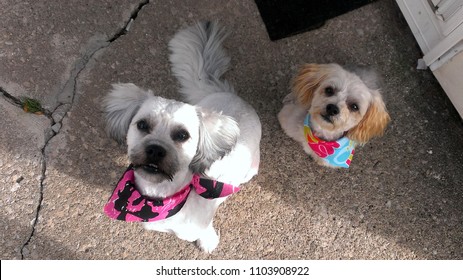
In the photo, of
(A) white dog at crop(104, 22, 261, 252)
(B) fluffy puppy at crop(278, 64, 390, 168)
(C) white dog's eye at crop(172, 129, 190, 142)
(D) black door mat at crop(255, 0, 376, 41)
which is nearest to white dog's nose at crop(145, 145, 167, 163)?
(A) white dog at crop(104, 22, 261, 252)

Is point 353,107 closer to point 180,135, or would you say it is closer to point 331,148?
point 331,148

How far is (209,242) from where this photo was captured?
11.5ft

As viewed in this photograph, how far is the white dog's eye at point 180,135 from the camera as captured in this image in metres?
2.38

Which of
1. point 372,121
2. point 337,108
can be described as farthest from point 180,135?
point 372,121

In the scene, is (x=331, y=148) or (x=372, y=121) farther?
(x=331, y=148)

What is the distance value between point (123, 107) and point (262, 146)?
5.08 feet

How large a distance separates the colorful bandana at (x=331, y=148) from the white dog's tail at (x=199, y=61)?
0.73m

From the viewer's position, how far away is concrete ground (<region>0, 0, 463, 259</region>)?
3.57 meters

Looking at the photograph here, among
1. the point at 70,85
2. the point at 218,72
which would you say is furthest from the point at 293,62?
the point at 70,85

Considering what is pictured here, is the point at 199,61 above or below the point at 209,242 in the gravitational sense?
above

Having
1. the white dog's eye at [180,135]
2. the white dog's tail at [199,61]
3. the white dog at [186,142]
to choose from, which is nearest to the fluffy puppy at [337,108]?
the white dog at [186,142]

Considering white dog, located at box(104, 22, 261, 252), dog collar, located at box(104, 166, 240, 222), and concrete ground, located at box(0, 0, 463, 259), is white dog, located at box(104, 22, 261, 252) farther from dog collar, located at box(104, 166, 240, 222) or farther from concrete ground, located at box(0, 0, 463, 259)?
concrete ground, located at box(0, 0, 463, 259)

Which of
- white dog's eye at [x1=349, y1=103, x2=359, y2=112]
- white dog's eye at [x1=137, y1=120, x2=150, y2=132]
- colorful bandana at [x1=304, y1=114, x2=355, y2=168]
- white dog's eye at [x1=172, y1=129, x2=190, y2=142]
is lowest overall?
colorful bandana at [x1=304, y1=114, x2=355, y2=168]

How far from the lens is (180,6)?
12.4 feet
